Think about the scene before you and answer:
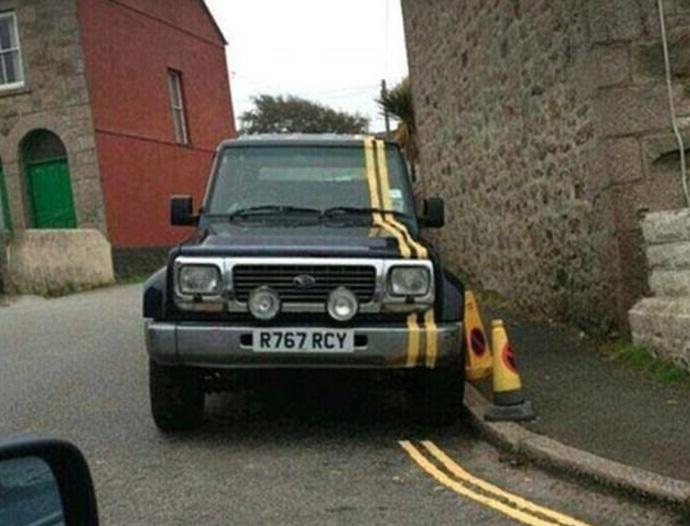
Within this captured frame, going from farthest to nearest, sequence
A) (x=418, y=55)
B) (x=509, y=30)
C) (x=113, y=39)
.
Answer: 1. (x=113, y=39)
2. (x=418, y=55)
3. (x=509, y=30)

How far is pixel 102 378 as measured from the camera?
28.9 feet

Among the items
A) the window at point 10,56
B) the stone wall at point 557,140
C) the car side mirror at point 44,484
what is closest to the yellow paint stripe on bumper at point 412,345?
the stone wall at point 557,140

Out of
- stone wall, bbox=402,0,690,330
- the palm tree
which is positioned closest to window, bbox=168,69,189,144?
the palm tree

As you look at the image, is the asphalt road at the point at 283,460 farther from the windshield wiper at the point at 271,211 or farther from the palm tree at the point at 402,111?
the palm tree at the point at 402,111

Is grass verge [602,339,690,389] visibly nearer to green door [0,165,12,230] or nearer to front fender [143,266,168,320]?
front fender [143,266,168,320]

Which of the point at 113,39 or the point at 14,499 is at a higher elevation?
the point at 113,39

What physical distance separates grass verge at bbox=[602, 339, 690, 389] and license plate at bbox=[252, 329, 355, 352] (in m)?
2.54

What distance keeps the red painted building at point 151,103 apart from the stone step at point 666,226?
16.4 m

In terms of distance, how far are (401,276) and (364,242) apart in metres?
0.39

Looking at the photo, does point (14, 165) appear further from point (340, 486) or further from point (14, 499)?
point (14, 499)

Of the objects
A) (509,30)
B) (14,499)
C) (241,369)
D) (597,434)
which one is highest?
(509,30)

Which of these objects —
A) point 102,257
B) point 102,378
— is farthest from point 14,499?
point 102,257

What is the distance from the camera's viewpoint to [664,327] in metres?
7.15

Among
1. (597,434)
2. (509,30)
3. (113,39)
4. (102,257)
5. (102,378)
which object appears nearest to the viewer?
(597,434)
